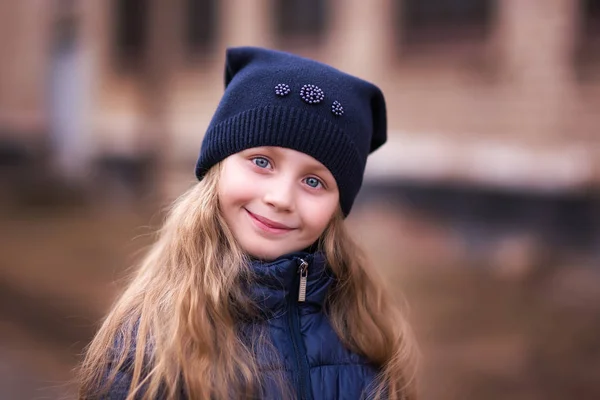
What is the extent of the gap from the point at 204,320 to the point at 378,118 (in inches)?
30.1

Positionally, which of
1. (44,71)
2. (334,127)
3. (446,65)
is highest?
(334,127)

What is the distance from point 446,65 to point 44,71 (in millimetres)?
9247

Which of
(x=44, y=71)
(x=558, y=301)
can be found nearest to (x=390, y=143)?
(x=558, y=301)

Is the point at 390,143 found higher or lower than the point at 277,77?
lower

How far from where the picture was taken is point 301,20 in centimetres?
1038

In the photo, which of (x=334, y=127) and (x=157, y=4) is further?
(x=157, y=4)

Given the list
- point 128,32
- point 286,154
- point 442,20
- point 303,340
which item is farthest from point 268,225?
point 128,32

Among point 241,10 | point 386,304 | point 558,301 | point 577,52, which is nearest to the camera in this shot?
point 386,304

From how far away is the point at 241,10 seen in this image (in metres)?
11.1

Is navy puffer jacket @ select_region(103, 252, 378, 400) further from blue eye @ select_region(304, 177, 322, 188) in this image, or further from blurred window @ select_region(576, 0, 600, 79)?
blurred window @ select_region(576, 0, 600, 79)

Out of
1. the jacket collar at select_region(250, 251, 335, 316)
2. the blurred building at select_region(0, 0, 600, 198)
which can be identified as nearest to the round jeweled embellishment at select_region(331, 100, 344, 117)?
the jacket collar at select_region(250, 251, 335, 316)

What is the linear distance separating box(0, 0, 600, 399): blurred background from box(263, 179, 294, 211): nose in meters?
1.47

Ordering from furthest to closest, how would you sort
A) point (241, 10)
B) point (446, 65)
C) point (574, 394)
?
point (241, 10), point (446, 65), point (574, 394)

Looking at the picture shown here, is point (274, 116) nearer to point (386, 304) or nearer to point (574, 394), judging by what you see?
point (386, 304)
